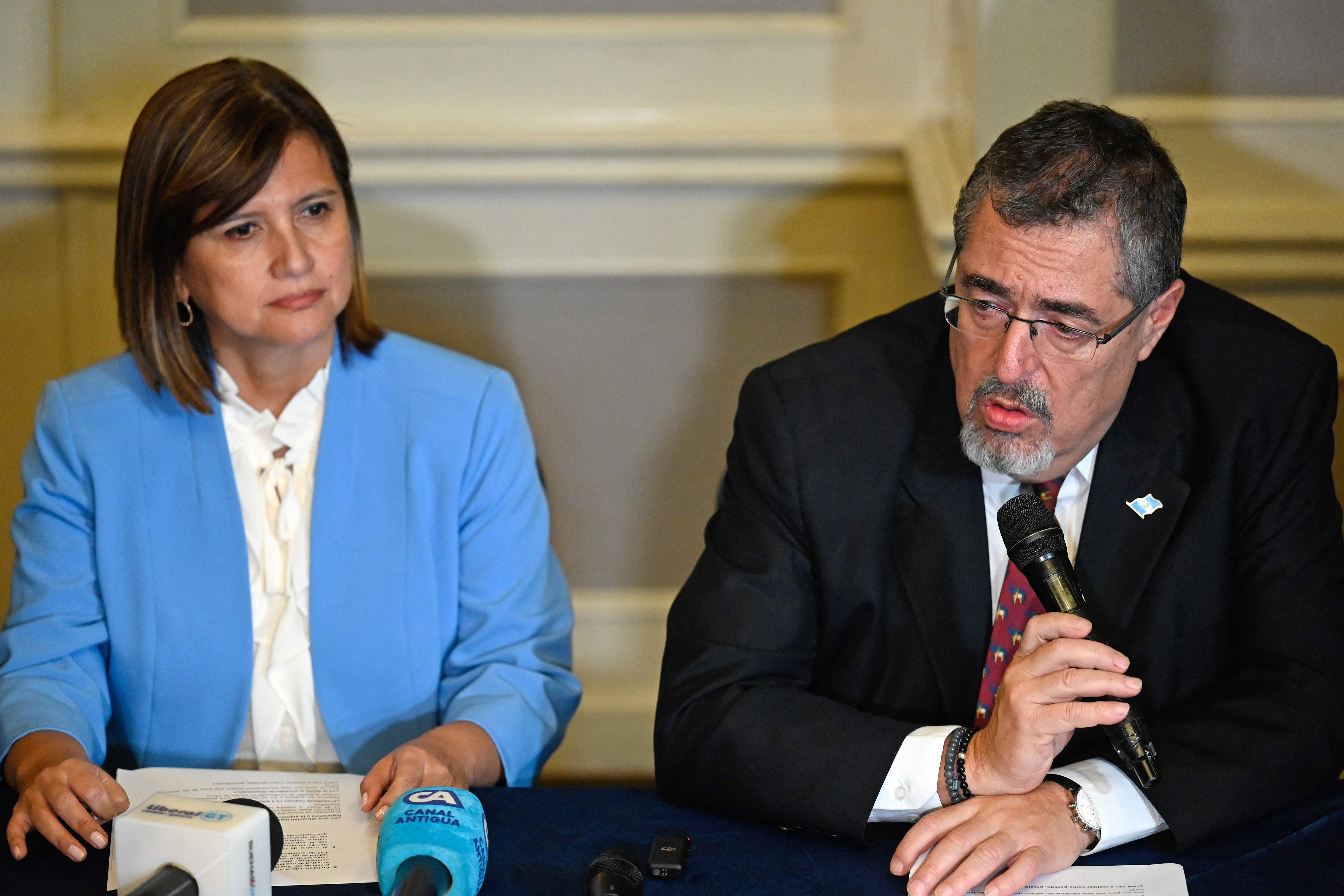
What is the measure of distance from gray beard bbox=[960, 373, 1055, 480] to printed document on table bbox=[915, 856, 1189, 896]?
1.80ft

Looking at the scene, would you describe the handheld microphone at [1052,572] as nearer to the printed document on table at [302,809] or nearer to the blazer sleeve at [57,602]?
the printed document on table at [302,809]

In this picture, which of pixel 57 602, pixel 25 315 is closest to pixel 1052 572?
pixel 57 602

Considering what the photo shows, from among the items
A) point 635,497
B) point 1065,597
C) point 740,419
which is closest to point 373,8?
point 635,497

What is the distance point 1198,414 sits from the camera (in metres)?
1.83

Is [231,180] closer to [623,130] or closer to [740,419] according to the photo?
[740,419]

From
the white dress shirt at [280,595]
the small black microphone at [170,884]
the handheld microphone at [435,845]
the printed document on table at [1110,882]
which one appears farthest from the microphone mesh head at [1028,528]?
the white dress shirt at [280,595]

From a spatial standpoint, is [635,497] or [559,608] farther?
[635,497]

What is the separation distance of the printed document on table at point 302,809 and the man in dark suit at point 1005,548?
0.41 meters

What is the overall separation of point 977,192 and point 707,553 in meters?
0.67

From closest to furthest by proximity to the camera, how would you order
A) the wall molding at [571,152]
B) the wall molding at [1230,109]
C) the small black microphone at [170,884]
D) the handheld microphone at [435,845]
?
the small black microphone at [170,884]
the handheld microphone at [435,845]
the wall molding at [1230,109]
the wall molding at [571,152]

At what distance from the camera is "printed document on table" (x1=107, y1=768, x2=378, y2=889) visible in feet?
4.53

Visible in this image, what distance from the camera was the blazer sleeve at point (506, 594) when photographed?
199cm

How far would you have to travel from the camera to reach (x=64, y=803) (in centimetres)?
148

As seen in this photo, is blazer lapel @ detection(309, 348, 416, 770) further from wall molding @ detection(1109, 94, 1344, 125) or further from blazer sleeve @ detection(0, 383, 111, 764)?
wall molding @ detection(1109, 94, 1344, 125)
